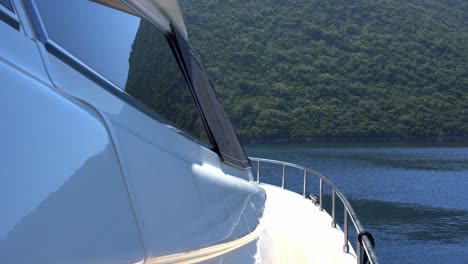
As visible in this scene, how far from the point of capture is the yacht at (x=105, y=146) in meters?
0.71

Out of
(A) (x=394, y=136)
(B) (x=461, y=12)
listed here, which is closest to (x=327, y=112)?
(A) (x=394, y=136)

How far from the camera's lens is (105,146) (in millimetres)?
907

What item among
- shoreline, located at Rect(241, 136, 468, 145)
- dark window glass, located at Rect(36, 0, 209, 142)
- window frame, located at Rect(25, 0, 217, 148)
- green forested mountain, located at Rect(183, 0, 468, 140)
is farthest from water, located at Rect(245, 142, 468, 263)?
window frame, located at Rect(25, 0, 217, 148)

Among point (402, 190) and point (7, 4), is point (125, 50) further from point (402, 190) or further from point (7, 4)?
point (402, 190)

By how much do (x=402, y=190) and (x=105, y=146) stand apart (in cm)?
4111

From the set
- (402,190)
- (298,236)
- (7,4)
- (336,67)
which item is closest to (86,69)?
(7,4)

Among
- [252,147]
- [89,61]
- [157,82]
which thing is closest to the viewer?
[89,61]

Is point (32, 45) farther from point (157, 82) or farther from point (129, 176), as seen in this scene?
point (157, 82)

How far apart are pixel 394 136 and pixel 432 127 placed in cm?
538

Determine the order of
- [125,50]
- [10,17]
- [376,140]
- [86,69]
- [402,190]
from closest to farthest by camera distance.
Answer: [10,17] < [86,69] < [125,50] < [402,190] < [376,140]

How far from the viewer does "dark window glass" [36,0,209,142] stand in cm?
109

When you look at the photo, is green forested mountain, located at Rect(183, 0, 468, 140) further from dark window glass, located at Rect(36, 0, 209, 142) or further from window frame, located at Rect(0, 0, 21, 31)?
window frame, located at Rect(0, 0, 21, 31)

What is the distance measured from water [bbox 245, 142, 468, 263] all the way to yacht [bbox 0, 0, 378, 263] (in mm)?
25796

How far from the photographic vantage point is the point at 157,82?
1602mm
